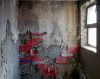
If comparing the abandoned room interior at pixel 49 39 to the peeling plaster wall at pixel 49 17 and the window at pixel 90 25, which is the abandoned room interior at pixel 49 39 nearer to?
the peeling plaster wall at pixel 49 17

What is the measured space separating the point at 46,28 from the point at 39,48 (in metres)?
0.57

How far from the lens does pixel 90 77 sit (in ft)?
12.5

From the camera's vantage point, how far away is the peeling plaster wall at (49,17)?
506 cm

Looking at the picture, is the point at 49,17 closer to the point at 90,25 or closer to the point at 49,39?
the point at 49,39

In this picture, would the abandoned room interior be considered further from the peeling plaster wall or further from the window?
the window

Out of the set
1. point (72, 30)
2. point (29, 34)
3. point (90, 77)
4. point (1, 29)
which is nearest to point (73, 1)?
point (72, 30)

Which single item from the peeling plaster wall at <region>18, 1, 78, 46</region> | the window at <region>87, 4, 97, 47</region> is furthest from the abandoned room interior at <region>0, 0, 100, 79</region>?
the window at <region>87, 4, 97, 47</region>

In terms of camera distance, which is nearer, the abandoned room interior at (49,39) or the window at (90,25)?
the window at (90,25)

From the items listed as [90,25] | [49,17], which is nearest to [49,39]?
[49,17]

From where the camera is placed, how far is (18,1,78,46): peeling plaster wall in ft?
16.6

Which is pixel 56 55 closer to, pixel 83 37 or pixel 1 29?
pixel 83 37

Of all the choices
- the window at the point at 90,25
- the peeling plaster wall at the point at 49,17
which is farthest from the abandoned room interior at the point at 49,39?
the window at the point at 90,25

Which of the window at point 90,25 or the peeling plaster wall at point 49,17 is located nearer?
the window at point 90,25

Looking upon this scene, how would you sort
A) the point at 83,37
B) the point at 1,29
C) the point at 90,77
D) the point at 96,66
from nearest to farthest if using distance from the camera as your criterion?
the point at 1,29 → the point at 96,66 → the point at 90,77 → the point at 83,37
